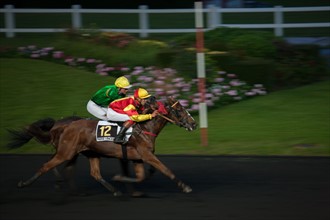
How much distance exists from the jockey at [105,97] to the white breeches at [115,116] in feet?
1.05

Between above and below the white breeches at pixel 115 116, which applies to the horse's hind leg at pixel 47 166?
below

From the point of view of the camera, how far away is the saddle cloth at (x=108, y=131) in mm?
8680

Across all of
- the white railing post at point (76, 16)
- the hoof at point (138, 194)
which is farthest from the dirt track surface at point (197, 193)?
the white railing post at point (76, 16)

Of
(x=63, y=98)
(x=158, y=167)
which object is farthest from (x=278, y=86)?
(x=158, y=167)

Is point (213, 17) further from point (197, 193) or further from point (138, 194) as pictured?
point (138, 194)

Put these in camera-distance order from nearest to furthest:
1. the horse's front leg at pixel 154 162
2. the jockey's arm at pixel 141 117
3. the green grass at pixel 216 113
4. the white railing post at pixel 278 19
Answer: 1. the horse's front leg at pixel 154 162
2. the jockey's arm at pixel 141 117
3. the green grass at pixel 216 113
4. the white railing post at pixel 278 19

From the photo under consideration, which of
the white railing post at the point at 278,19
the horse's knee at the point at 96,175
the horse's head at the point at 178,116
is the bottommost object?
the horse's knee at the point at 96,175

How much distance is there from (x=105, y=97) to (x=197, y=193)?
1.77 meters

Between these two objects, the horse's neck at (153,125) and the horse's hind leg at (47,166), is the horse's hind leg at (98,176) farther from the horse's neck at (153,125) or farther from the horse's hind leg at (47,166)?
the horse's neck at (153,125)

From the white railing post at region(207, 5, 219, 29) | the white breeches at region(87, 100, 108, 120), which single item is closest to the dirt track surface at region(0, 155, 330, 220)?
the white breeches at region(87, 100, 108, 120)

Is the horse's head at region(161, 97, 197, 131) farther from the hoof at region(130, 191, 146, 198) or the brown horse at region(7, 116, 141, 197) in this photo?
the hoof at region(130, 191, 146, 198)

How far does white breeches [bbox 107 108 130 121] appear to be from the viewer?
872 cm

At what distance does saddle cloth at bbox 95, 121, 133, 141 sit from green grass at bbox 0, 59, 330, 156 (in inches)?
117

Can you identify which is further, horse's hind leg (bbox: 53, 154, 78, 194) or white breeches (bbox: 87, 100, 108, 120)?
white breeches (bbox: 87, 100, 108, 120)
